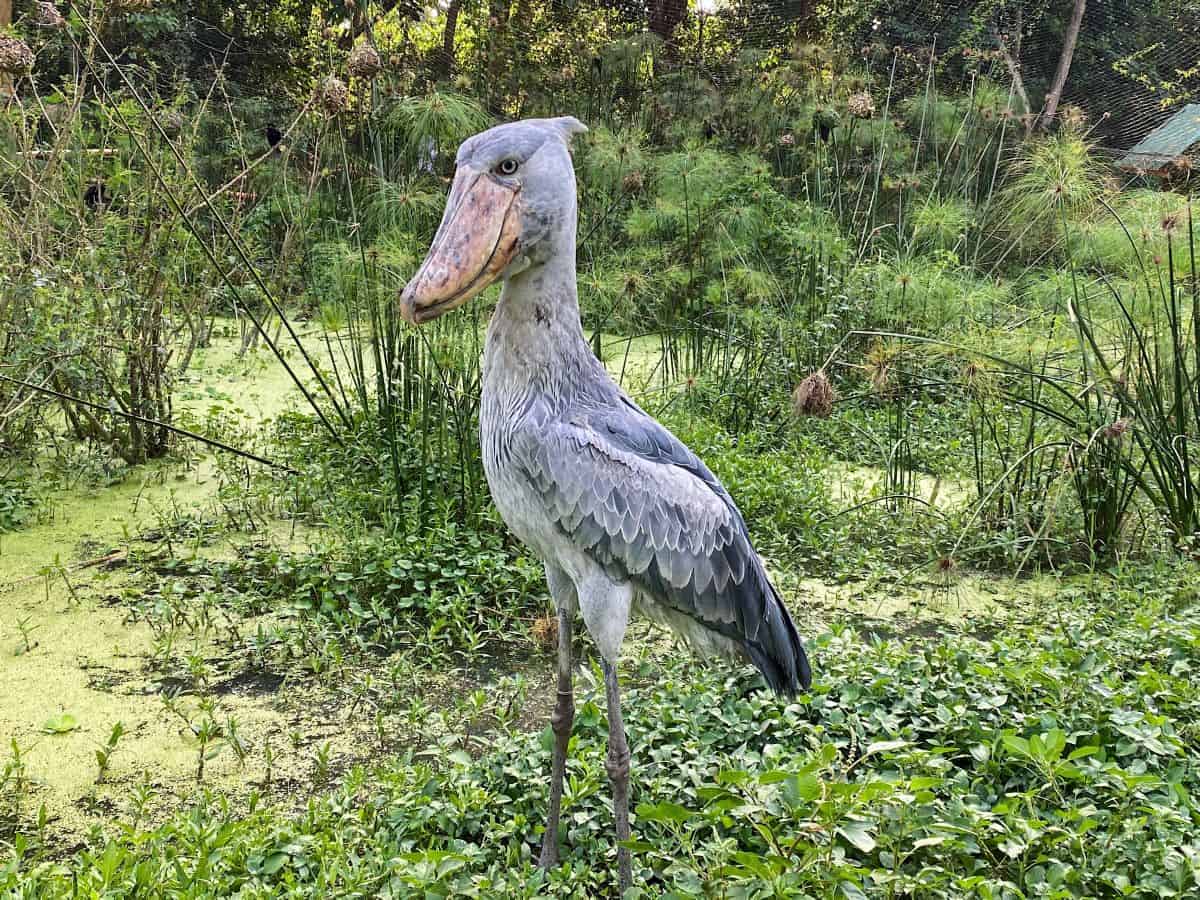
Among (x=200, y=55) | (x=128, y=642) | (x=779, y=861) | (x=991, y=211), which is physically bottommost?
(x=128, y=642)

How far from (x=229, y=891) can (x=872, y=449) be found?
3.53m

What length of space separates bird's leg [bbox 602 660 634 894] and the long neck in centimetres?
55

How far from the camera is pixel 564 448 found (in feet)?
5.72

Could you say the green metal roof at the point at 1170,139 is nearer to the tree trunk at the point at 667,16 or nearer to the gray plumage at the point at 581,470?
the tree trunk at the point at 667,16

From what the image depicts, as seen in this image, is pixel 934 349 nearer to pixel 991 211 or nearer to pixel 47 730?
pixel 991 211

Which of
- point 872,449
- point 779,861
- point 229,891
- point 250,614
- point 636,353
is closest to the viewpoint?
point 779,861

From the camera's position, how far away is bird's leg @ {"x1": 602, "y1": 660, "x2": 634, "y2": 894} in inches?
72.3

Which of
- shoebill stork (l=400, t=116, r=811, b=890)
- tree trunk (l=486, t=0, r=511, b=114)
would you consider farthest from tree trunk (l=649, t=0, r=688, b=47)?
shoebill stork (l=400, t=116, r=811, b=890)

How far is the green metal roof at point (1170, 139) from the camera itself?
257 inches

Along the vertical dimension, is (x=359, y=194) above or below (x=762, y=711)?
above

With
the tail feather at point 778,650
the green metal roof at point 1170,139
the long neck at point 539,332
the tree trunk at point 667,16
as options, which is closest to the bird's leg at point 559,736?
the tail feather at point 778,650

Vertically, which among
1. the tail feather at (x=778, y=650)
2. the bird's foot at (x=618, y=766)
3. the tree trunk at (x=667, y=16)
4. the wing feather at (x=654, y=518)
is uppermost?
the tree trunk at (x=667, y=16)

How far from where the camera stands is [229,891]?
182 centimetres

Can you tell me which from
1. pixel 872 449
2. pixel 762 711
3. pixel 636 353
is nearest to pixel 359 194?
pixel 636 353
